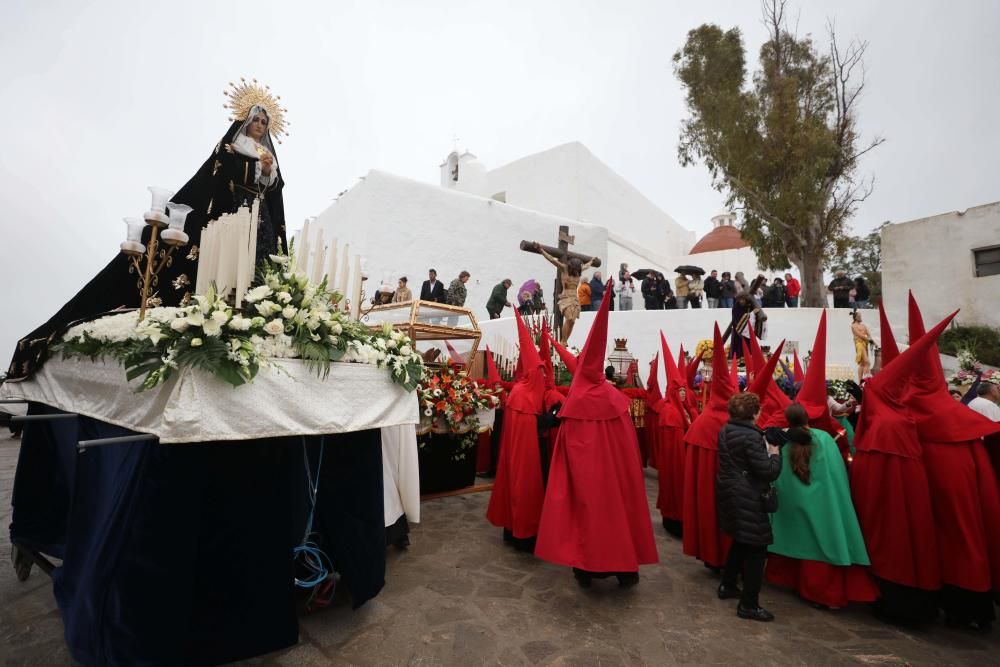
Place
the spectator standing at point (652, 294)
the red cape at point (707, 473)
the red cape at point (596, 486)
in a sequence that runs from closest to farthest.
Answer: the red cape at point (596, 486), the red cape at point (707, 473), the spectator standing at point (652, 294)

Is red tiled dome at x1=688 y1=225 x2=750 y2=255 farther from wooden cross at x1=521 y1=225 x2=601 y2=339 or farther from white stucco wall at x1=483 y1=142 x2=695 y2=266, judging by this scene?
wooden cross at x1=521 y1=225 x2=601 y2=339

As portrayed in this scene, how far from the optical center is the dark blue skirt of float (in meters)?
2.45

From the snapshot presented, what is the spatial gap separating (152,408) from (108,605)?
1.01m

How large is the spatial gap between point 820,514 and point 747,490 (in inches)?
26.6

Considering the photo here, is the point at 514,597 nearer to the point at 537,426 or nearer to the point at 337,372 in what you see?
the point at 537,426

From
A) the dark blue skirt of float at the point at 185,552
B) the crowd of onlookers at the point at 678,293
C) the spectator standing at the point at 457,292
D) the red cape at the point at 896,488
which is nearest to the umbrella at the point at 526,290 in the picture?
the crowd of onlookers at the point at 678,293

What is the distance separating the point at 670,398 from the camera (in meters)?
6.21

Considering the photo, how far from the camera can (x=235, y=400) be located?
2.47 m

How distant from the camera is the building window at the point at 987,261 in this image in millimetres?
14161

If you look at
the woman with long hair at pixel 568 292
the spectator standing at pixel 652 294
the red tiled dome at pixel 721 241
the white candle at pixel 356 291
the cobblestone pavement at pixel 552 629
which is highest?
the red tiled dome at pixel 721 241

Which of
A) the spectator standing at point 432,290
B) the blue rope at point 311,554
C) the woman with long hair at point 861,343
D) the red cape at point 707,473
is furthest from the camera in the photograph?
the spectator standing at point 432,290

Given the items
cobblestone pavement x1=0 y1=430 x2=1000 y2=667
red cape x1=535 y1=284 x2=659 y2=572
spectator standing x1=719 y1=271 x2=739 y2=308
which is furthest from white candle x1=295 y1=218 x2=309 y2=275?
spectator standing x1=719 y1=271 x2=739 y2=308

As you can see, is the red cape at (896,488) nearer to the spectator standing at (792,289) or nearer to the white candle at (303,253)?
the white candle at (303,253)

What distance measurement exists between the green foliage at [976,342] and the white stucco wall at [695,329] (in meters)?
2.07
